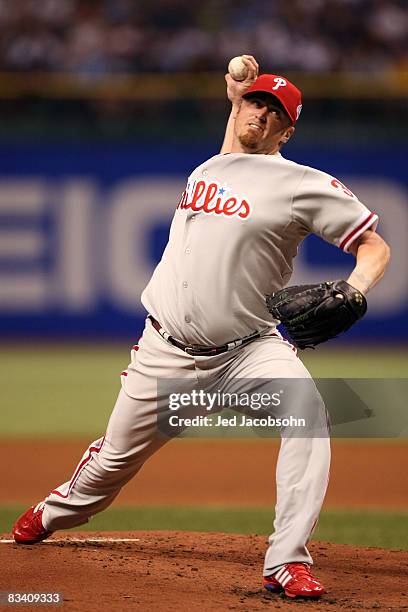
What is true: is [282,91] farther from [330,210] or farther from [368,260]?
[368,260]

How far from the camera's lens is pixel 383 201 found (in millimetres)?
12383

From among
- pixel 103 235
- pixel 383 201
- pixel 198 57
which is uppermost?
pixel 198 57

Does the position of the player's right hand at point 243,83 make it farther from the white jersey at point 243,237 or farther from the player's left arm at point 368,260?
the player's left arm at point 368,260

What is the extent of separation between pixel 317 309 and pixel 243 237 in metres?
0.50

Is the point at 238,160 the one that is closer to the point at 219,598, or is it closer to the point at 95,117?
the point at 219,598

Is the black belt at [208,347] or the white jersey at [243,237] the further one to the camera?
the black belt at [208,347]

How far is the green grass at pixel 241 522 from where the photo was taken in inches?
207

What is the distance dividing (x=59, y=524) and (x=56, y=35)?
9.85 meters

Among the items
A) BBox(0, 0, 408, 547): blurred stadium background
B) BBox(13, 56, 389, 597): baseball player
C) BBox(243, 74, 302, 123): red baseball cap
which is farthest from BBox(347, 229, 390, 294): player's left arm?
BBox(0, 0, 408, 547): blurred stadium background

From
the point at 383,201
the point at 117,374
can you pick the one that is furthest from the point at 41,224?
the point at 383,201

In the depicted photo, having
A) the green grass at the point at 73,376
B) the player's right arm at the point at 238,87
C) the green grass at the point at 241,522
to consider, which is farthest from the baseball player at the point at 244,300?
the green grass at the point at 73,376

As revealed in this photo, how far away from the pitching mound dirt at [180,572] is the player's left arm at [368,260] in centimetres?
111

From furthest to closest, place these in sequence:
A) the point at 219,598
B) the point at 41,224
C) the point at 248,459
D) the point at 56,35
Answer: the point at 56,35 < the point at 41,224 < the point at 248,459 < the point at 219,598

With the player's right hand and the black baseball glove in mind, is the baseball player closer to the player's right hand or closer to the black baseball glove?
the black baseball glove
